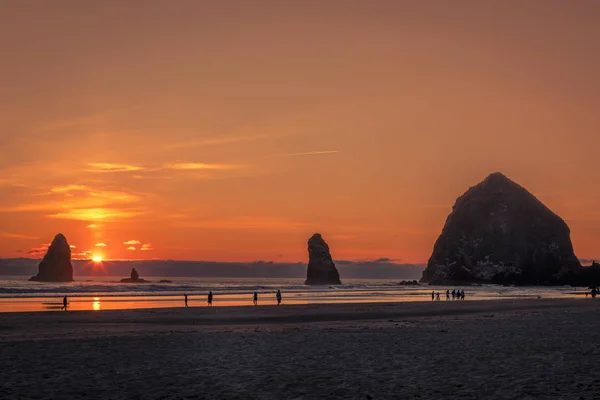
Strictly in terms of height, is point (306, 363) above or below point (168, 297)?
above

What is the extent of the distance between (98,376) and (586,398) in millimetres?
13841

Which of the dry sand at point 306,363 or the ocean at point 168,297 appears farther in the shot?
the ocean at point 168,297

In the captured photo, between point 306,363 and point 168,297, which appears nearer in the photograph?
point 306,363

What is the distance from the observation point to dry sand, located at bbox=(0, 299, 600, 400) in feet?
52.9

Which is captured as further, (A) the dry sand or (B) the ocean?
(B) the ocean

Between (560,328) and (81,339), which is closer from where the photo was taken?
(81,339)

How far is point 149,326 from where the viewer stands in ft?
128

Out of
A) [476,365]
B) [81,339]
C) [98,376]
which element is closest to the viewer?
[98,376]

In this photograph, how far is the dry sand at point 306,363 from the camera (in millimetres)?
16109

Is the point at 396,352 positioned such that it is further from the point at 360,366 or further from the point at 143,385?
the point at 143,385

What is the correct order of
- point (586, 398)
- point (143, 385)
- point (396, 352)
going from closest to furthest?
point (586, 398) < point (143, 385) < point (396, 352)

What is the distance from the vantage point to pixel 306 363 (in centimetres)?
2144

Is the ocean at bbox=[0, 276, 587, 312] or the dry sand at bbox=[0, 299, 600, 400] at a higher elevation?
the dry sand at bbox=[0, 299, 600, 400]

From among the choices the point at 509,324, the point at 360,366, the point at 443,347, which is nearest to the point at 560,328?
the point at 509,324
